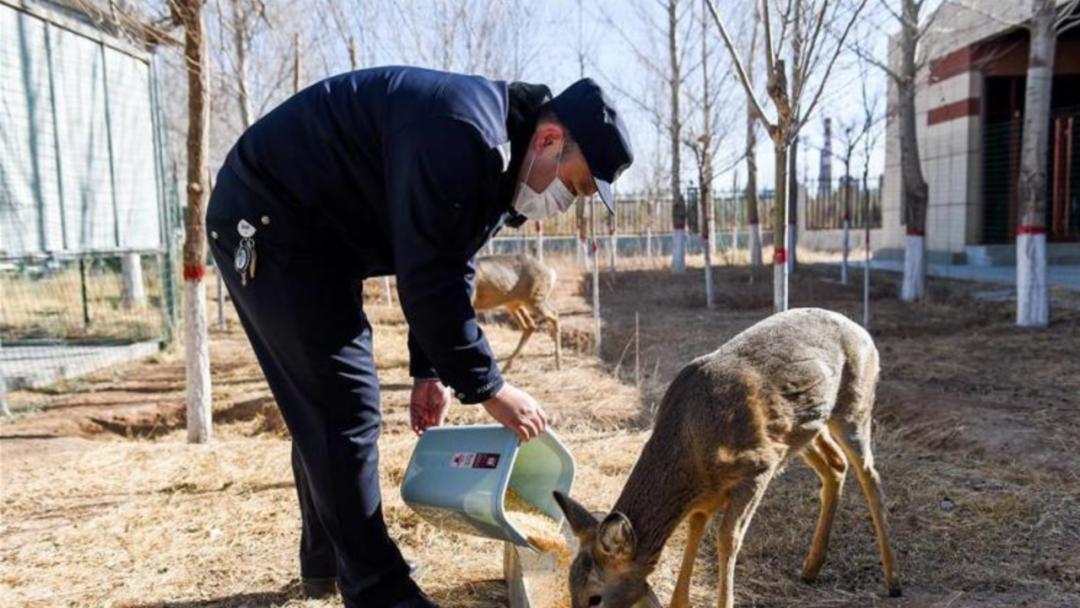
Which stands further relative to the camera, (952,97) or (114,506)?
(952,97)

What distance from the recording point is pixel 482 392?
2717mm

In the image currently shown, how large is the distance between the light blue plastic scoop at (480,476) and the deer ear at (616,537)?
12.6 inches

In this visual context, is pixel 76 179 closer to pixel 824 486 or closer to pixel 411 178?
pixel 411 178

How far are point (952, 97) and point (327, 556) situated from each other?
20324 mm

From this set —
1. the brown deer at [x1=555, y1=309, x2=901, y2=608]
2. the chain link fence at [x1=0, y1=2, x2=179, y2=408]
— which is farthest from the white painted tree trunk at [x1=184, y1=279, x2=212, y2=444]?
the brown deer at [x1=555, y1=309, x2=901, y2=608]

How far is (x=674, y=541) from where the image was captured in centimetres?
450

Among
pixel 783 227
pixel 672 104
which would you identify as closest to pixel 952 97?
pixel 672 104

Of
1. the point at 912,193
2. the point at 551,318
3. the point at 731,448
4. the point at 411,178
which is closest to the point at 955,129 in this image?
the point at 912,193

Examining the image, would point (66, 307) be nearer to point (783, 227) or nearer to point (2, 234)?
point (2, 234)

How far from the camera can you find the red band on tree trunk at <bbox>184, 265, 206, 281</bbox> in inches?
248

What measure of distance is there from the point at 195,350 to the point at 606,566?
435 cm

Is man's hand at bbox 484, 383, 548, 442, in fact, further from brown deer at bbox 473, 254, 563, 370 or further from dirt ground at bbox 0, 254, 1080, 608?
brown deer at bbox 473, 254, 563, 370

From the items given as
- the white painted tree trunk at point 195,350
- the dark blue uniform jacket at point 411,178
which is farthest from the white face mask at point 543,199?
the white painted tree trunk at point 195,350

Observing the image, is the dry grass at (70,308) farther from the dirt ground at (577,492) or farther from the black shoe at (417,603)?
A: the black shoe at (417,603)
